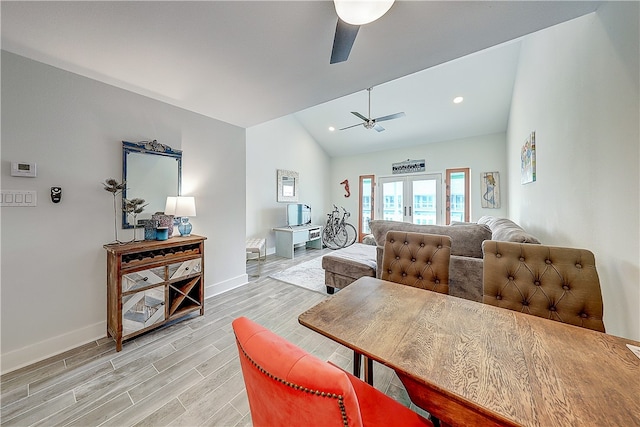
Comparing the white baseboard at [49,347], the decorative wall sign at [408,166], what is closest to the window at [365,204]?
the decorative wall sign at [408,166]

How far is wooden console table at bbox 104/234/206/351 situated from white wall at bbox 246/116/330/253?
2.48 meters

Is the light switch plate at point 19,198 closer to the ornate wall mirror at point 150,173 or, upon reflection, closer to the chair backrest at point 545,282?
the ornate wall mirror at point 150,173

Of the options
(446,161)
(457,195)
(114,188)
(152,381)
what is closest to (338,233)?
(457,195)

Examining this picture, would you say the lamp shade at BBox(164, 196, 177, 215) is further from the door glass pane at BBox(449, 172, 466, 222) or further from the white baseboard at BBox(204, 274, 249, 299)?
the door glass pane at BBox(449, 172, 466, 222)

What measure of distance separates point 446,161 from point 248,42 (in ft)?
18.0

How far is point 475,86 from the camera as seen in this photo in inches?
162

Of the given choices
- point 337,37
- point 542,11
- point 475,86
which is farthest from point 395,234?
point 475,86

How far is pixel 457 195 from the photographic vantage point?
18.5ft

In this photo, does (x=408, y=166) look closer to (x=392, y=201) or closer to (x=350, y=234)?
(x=392, y=201)

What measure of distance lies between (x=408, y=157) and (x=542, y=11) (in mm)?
4926


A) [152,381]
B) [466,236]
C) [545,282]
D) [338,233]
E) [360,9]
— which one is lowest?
[152,381]

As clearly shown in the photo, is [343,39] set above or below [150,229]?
above

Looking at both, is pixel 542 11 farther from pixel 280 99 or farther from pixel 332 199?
pixel 332 199

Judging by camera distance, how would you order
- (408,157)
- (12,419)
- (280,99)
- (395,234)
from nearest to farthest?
(12,419) < (395,234) < (280,99) < (408,157)
